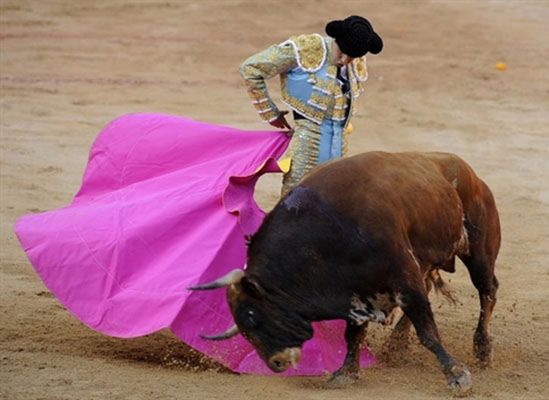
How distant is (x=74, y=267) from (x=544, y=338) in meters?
2.51

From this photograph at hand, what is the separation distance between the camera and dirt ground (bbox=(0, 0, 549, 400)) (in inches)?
237

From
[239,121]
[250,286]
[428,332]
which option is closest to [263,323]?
[250,286]

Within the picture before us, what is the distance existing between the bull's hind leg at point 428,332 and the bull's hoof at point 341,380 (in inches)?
15.9

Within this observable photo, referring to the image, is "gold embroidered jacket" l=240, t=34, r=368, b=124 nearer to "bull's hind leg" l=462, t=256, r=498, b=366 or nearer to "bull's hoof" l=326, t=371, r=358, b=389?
"bull's hind leg" l=462, t=256, r=498, b=366

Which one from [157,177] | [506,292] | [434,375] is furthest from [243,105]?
[434,375]

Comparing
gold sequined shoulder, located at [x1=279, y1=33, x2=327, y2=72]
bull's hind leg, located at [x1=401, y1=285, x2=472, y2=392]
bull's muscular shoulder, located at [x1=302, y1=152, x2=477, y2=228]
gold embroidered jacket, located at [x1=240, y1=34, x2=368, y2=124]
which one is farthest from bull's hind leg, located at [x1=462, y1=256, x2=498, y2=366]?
gold sequined shoulder, located at [x1=279, y1=33, x2=327, y2=72]

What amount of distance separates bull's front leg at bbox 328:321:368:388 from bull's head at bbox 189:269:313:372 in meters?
0.39

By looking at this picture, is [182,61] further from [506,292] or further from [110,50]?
[506,292]

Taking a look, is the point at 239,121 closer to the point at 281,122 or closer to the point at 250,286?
the point at 281,122

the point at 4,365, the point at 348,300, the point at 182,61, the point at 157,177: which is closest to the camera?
the point at 348,300

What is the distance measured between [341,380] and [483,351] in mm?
876

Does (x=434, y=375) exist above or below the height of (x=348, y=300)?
below

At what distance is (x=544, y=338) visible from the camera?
277 inches

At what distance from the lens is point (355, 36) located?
240 inches
